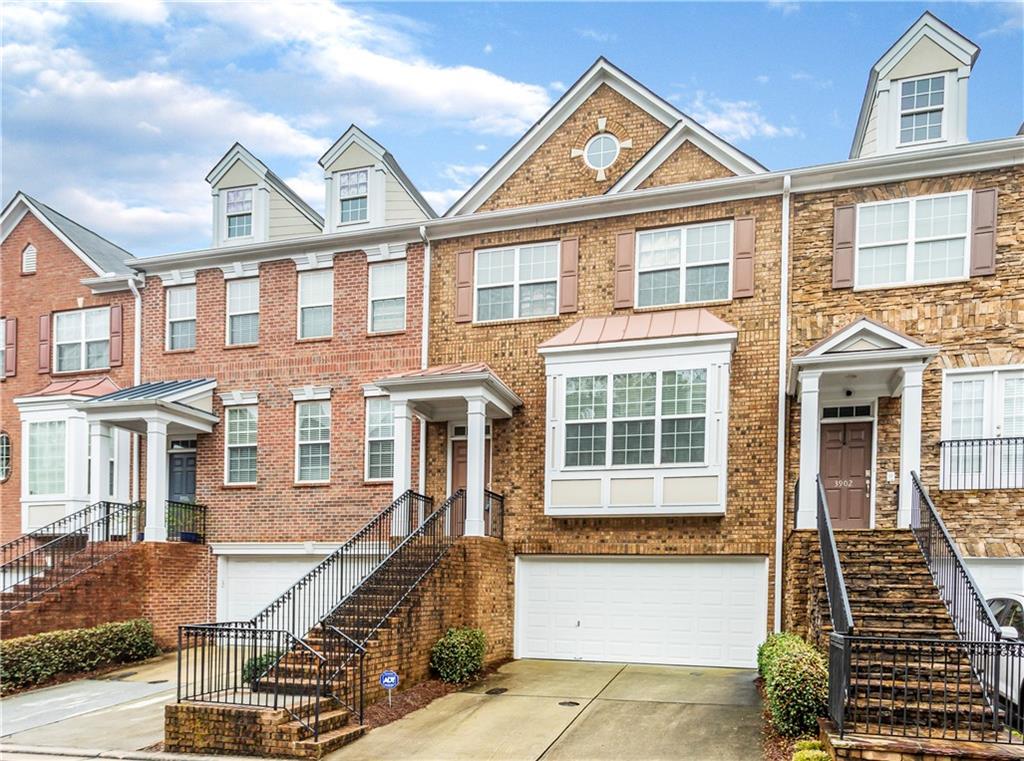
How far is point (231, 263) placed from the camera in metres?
18.3

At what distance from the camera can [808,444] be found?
12609 millimetres

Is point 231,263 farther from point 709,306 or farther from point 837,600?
point 837,600

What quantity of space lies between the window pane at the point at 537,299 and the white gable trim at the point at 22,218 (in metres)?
10.5

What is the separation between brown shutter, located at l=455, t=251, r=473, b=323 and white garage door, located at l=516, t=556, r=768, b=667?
4.89m

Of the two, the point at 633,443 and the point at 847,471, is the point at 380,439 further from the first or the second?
the point at 847,471

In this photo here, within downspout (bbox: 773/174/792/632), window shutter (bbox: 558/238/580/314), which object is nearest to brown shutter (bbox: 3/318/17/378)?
window shutter (bbox: 558/238/580/314)

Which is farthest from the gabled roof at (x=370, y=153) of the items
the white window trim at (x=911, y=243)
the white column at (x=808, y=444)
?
the white column at (x=808, y=444)

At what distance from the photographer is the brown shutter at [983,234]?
1315cm

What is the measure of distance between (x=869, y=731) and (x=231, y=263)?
50.2ft

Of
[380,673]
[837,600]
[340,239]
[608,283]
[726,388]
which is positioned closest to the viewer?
[837,600]

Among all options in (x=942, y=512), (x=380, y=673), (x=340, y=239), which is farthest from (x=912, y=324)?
(x=340, y=239)

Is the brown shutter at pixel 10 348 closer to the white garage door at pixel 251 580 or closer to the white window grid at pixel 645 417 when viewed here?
the white garage door at pixel 251 580

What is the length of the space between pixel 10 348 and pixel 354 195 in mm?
9810

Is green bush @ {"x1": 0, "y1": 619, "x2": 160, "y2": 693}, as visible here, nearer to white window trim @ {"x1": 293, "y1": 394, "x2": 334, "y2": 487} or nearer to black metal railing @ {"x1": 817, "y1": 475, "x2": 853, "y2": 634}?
white window trim @ {"x1": 293, "y1": 394, "x2": 334, "y2": 487}
